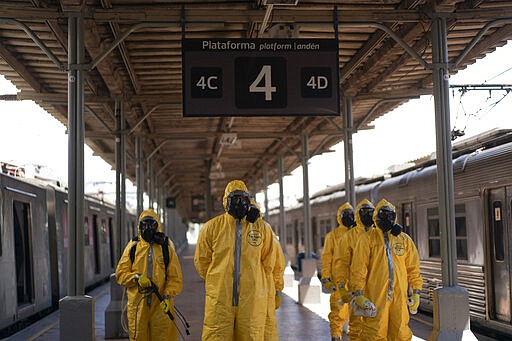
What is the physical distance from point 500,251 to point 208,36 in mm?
5105

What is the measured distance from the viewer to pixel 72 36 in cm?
857

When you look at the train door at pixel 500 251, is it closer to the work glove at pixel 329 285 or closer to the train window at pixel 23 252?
the work glove at pixel 329 285

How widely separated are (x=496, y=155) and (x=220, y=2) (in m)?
4.47

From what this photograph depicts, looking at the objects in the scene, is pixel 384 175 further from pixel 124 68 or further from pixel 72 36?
pixel 72 36

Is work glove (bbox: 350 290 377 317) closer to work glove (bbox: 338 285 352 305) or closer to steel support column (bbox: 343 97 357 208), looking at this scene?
work glove (bbox: 338 285 352 305)

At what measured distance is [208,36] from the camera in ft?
35.6

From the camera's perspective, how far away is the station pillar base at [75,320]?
317 inches

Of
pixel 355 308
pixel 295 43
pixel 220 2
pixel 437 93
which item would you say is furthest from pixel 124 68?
pixel 355 308

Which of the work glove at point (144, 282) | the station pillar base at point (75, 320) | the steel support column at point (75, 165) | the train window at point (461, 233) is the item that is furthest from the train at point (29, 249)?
the train window at point (461, 233)

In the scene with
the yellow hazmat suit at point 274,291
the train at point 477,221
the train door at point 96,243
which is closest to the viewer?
the yellow hazmat suit at point 274,291

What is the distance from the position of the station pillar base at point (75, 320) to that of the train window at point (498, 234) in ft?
18.3

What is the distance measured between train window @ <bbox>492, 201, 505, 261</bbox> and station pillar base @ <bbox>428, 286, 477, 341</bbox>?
2191mm

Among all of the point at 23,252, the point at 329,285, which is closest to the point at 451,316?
the point at 329,285

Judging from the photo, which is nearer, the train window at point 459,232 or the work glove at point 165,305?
the work glove at point 165,305
